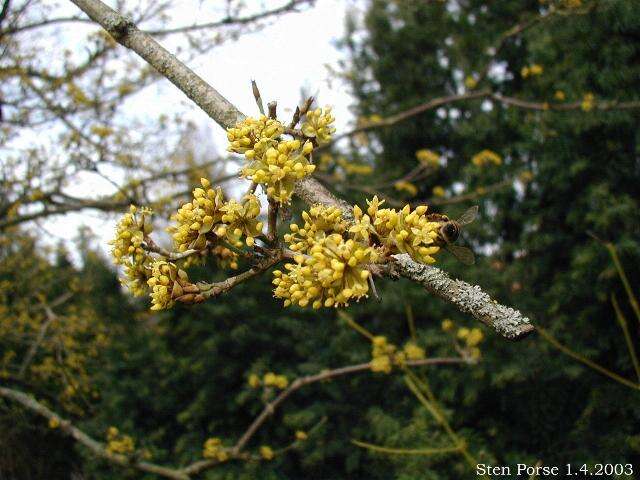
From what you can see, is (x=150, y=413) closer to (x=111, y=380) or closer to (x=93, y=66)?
(x=111, y=380)

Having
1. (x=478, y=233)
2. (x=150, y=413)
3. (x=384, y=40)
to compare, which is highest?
(x=384, y=40)

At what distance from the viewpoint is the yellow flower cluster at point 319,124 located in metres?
1.14

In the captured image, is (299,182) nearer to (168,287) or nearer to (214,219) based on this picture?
(214,219)

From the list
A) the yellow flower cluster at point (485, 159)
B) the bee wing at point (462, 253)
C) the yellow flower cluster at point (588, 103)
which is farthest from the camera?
the yellow flower cluster at point (485, 159)

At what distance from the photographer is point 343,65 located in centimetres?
432

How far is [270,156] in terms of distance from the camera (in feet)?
3.19

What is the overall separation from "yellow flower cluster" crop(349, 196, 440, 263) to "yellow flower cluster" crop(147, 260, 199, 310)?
35cm

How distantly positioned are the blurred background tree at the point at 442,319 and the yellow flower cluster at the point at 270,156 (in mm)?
2063

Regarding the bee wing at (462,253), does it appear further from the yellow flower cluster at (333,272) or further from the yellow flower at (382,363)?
the yellow flower at (382,363)

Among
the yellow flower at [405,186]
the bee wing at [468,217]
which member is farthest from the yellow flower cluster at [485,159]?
the bee wing at [468,217]

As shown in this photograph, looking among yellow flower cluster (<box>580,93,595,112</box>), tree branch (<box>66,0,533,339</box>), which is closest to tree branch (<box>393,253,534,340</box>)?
tree branch (<box>66,0,533,339</box>)

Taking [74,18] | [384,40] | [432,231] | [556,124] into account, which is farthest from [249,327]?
[384,40]

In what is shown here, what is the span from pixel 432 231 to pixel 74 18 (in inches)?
119

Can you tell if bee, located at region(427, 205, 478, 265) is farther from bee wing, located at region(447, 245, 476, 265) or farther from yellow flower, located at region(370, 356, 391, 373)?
yellow flower, located at region(370, 356, 391, 373)
